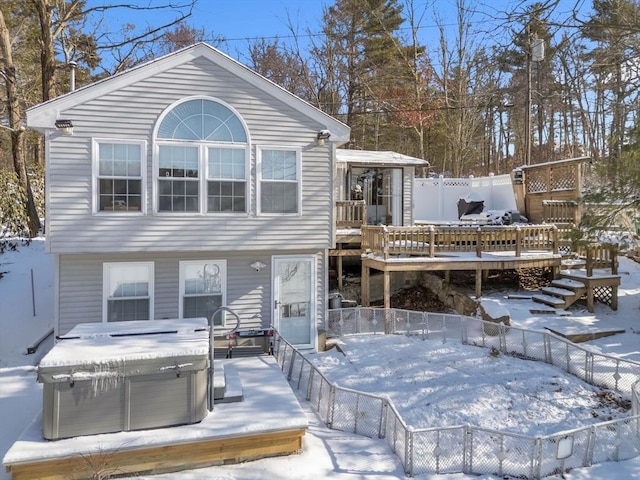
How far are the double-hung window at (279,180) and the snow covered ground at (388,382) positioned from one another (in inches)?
124

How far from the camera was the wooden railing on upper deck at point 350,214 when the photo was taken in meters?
12.5

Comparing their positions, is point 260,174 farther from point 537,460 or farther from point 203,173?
point 537,460

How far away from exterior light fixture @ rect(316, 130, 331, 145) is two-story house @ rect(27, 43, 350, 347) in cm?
3

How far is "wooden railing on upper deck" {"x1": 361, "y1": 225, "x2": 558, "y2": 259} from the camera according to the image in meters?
10.7

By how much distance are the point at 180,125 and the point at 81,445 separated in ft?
17.5

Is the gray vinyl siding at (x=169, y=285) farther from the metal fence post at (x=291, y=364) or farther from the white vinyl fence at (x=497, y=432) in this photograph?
the metal fence post at (x=291, y=364)

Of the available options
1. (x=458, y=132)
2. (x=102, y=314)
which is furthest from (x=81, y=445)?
(x=458, y=132)

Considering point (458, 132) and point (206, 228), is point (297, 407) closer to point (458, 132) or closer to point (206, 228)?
point (206, 228)

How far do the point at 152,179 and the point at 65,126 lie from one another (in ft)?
5.18

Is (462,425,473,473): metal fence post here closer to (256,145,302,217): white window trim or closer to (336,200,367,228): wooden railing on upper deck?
(256,145,302,217): white window trim

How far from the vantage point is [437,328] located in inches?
374

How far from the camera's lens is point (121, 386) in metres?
4.86

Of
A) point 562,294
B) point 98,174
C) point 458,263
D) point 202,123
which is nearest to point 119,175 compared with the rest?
point 98,174

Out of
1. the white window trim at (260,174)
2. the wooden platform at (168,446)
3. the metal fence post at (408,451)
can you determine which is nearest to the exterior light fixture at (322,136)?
the white window trim at (260,174)
